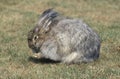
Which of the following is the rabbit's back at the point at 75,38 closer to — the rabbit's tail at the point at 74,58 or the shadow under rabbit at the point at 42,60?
the rabbit's tail at the point at 74,58

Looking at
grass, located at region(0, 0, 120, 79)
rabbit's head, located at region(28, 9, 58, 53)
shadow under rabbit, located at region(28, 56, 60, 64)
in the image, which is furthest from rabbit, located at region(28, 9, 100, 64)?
shadow under rabbit, located at region(28, 56, 60, 64)

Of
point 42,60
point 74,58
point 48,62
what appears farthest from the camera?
point 42,60

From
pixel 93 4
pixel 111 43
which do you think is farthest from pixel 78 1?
pixel 111 43

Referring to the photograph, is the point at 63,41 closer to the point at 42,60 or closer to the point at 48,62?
the point at 48,62

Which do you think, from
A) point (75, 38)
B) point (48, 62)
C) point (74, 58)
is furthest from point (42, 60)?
point (75, 38)

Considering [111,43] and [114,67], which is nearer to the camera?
[114,67]

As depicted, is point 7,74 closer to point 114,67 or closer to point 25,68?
point 25,68
